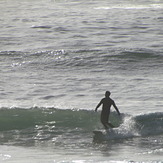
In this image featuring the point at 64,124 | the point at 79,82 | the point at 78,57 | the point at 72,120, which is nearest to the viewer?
the point at 64,124

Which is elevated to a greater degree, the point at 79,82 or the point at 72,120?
the point at 79,82

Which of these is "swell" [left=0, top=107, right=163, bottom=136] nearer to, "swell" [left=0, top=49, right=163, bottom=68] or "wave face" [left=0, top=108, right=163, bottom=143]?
"wave face" [left=0, top=108, right=163, bottom=143]

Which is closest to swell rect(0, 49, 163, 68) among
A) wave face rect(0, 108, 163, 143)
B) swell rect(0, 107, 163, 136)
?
swell rect(0, 107, 163, 136)

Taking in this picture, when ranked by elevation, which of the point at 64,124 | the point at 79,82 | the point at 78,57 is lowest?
the point at 64,124

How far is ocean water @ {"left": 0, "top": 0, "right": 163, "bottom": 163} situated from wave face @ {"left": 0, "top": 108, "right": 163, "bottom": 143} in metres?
0.03

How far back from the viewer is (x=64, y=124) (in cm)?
1630

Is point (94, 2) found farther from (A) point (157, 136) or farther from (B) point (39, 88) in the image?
(A) point (157, 136)

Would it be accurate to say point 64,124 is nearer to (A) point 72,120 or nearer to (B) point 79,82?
(A) point 72,120

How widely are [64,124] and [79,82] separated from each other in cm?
568

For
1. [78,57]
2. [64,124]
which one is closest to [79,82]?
[64,124]

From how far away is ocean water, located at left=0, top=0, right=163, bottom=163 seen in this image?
44.0 ft

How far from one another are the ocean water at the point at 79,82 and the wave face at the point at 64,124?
32 millimetres

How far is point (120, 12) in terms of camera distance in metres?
40.4

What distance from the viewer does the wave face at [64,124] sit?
14742 millimetres
